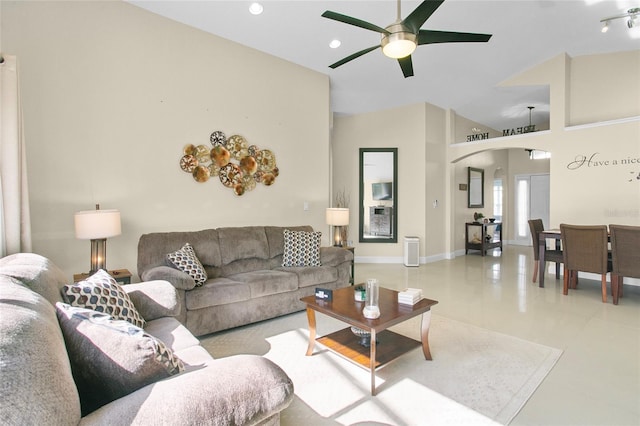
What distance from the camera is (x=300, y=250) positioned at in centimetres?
419

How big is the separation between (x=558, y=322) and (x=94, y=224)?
464 cm

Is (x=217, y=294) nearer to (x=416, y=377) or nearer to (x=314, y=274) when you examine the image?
(x=314, y=274)

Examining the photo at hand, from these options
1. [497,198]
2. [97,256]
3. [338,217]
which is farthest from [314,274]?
[497,198]

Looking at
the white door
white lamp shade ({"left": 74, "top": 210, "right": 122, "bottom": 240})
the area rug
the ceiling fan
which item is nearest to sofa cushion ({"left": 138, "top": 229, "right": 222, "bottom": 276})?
white lamp shade ({"left": 74, "top": 210, "right": 122, "bottom": 240})

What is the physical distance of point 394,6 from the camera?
3922 mm

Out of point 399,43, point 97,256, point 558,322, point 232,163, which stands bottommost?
point 558,322

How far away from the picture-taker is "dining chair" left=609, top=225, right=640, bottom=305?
12.5 feet

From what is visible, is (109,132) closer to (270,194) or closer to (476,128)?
(270,194)

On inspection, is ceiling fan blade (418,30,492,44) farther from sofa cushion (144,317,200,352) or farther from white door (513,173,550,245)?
white door (513,173,550,245)

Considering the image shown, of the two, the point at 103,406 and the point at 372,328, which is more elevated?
the point at 103,406

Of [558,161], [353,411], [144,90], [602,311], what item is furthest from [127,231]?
[558,161]

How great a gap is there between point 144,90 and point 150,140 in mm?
553

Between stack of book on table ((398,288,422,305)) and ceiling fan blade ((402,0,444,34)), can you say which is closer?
ceiling fan blade ((402,0,444,34))

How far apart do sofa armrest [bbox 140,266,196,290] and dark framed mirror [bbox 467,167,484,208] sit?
7.03m
